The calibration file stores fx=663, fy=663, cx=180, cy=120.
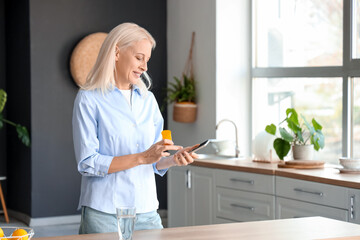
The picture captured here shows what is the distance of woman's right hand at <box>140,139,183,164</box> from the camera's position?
2494 millimetres

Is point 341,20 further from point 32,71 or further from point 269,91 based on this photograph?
point 32,71

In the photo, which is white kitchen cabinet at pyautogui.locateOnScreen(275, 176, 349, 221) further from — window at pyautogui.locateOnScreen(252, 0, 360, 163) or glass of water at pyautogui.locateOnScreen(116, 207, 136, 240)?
glass of water at pyautogui.locateOnScreen(116, 207, 136, 240)

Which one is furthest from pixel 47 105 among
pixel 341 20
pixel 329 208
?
pixel 329 208

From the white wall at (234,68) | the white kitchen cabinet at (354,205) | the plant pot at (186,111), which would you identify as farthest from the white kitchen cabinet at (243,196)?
the plant pot at (186,111)

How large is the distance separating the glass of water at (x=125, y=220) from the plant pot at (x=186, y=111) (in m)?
3.86

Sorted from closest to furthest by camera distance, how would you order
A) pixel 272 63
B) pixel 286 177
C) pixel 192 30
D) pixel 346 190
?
pixel 346 190, pixel 286 177, pixel 272 63, pixel 192 30

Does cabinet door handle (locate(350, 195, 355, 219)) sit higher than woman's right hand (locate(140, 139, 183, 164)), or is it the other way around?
woman's right hand (locate(140, 139, 183, 164))

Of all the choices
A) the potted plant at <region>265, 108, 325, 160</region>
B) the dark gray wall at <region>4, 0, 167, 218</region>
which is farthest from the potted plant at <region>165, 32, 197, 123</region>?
the potted plant at <region>265, 108, 325, 160</region>

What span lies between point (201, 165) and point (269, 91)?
1122mm

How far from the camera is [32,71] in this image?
240 inches

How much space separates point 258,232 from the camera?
2.30 metres

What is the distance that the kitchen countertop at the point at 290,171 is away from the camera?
3721 mm

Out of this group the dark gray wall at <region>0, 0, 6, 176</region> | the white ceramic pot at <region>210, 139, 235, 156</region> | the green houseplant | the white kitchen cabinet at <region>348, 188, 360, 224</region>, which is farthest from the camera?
the dark gray wall at <region>0, 0, 6, 176</region>

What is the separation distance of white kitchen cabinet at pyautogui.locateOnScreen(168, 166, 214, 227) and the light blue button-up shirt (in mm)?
2093
